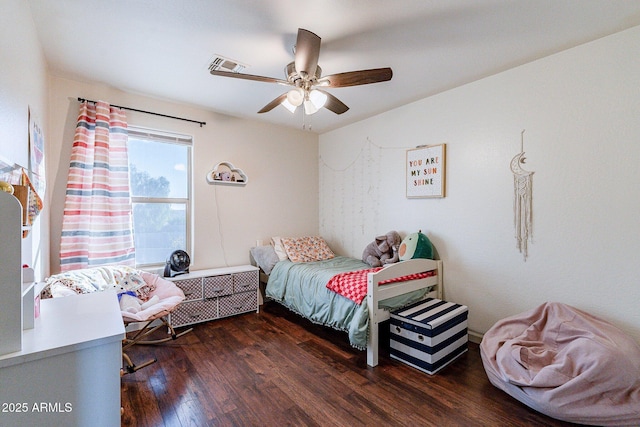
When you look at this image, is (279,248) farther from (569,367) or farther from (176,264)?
(569,367)

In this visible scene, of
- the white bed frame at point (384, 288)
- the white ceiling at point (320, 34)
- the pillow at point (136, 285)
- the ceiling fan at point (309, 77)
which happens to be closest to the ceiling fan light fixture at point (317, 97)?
the ceiling fan at point (309, 77)

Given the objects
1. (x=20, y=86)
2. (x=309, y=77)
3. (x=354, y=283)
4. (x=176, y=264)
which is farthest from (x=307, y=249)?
(x=20, y=86)

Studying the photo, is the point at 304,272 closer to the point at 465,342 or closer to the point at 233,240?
the point at 233,240

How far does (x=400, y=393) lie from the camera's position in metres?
1.94

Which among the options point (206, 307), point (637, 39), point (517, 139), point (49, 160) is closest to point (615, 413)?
point (517, 139)

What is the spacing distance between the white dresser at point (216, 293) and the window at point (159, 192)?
477 millimetres

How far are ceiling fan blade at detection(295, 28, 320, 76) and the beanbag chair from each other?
2.33m

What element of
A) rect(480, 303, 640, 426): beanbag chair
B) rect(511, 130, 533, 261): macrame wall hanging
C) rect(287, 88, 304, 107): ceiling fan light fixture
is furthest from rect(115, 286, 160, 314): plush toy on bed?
rect(511, 130, 533, 261): macrame wall hanging

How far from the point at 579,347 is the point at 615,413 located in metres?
0.33

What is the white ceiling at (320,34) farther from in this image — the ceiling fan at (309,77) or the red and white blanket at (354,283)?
the red and white blanket at (354,283)

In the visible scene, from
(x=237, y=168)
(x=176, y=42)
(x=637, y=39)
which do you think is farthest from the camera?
(x=237, y=168)

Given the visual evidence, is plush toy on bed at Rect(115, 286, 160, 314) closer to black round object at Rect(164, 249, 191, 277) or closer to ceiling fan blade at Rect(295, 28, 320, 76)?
black round object at Rect(164, 249, 191, 277)

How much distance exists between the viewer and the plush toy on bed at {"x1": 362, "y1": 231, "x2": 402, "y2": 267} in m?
3.14

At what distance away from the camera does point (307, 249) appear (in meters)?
3.78
